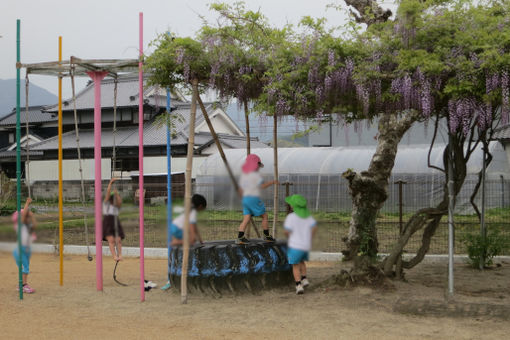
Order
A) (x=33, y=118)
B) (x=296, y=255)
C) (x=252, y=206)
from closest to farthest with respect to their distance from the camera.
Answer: (x=296, y=255) → (x=252, y=206) → (x=33, y=118)

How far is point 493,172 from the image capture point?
2156 cm

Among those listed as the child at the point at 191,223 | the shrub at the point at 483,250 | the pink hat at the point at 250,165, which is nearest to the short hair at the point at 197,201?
the child at the point at 191,223

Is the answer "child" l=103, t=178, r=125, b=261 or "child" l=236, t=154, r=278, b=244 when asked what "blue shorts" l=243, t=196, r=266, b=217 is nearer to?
"child" l=236, t=154, r=278, b=244

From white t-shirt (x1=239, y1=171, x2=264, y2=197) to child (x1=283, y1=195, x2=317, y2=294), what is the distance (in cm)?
69

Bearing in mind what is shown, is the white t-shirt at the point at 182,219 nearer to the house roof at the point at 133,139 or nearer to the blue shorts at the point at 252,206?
the blue shorts at the point at 252,206

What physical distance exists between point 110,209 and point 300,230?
11.0 feet

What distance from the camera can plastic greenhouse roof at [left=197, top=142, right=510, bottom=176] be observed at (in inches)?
881

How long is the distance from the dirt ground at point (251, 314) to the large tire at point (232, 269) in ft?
0.56

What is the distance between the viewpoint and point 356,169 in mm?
23734

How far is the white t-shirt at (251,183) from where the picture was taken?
8391 mm

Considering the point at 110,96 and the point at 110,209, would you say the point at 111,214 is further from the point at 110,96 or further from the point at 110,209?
the point at 110,96

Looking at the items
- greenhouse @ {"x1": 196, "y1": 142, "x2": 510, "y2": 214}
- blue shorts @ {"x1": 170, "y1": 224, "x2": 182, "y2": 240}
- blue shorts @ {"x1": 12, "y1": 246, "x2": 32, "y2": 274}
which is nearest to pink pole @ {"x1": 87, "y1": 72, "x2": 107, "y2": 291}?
blue shorts @ {"x1": 12, "y1": 246, "x2": 32, "y2": 274}

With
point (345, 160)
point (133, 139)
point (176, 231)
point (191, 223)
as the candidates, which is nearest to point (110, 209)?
point (176, 231)

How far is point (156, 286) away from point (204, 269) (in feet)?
4.85
